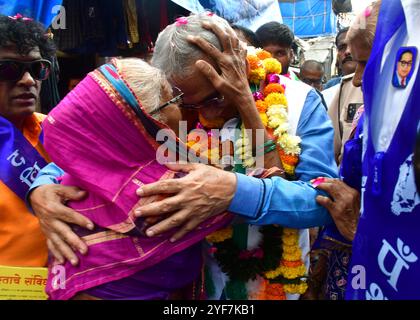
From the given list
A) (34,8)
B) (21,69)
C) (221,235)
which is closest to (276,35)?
(34,8)

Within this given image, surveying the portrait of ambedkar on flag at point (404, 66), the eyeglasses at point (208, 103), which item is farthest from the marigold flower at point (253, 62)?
the portrait of ambedkar on flag at point (404, 66)

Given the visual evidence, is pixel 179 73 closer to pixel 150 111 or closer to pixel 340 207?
pixel 150 111

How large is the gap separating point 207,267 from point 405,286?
1.00 metres

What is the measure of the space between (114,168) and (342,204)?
86 cm

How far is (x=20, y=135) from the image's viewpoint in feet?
7.02

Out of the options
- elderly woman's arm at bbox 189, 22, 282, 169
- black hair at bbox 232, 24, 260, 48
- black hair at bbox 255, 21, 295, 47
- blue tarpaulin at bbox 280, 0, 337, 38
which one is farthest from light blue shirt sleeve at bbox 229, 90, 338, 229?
blue tarpaulin at bbox 280, 0, 337, 38

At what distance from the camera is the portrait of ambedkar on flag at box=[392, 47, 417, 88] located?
3.45 ft

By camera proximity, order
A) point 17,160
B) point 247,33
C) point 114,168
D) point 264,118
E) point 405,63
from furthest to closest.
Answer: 1. point 247,33
2. point 17,160
3. point 264,118
4. point 114,168
5. point 405,63

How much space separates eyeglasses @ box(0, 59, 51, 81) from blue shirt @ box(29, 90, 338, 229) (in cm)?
76

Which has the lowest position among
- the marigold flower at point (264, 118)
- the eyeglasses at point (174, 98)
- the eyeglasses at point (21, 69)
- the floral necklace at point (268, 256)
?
the floral necklace at point (268, 256)

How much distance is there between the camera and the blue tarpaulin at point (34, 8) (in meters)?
2.86

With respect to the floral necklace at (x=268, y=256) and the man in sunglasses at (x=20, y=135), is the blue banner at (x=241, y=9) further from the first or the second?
the floral necklace at (x=268, y=256)

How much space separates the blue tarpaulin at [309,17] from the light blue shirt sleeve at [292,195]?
709 inches

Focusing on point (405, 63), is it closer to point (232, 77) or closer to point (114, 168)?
point (232, 77)
